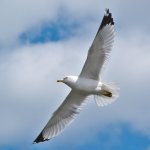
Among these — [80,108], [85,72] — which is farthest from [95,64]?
[80,108]

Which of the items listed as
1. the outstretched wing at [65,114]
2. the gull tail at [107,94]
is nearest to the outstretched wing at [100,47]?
the gull tail at [107,94]

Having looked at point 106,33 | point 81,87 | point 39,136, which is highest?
point 106,33

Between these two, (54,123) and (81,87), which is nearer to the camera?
(81,87)

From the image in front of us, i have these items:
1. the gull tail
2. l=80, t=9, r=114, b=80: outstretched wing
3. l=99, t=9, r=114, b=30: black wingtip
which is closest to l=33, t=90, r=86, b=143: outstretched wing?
the gull tail

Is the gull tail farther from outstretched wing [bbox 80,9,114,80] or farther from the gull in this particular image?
outstretched wing [bbox 80,9,114,80]

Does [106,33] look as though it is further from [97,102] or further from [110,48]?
[97,102]

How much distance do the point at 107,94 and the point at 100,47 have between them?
1.11 metres

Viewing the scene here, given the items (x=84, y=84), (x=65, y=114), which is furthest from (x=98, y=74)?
(x=65, y=114)

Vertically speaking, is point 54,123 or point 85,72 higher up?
point 85,72

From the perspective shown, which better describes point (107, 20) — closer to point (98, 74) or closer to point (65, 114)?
point (98, 74)

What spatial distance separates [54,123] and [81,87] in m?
1.63

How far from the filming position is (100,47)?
17.1 m

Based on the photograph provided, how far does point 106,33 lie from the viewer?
1712cm

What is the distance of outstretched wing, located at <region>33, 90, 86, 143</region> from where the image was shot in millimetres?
18188
